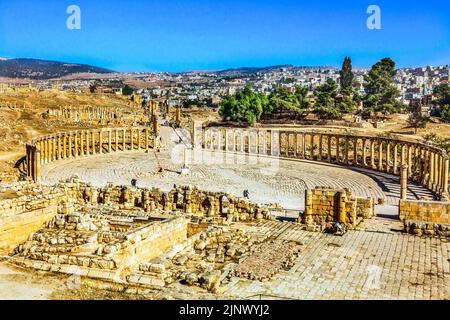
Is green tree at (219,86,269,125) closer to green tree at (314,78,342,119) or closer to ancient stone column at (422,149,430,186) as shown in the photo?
green tree at (314,78,342,119)

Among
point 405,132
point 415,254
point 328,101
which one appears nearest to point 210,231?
point 415,254

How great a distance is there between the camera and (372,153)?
1877 inches

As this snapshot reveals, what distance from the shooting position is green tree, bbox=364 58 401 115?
84438 mm

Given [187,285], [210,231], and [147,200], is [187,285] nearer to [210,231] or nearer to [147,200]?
[210,231]

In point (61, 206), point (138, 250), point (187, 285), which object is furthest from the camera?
point (61, 206)

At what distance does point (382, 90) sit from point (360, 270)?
77.7 metres

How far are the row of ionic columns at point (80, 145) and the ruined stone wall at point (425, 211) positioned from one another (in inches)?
1050

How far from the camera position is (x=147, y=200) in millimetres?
24938

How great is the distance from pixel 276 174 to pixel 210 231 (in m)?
24.7

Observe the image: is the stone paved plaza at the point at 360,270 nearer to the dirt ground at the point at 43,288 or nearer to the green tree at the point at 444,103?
the dirt ground at the point at 43,288

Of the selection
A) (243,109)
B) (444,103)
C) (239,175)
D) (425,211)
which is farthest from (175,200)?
(444,103)

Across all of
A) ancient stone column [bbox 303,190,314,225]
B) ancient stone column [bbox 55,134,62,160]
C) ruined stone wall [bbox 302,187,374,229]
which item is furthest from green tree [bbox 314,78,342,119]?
ancient stone column [bbox 303,190,314,225]

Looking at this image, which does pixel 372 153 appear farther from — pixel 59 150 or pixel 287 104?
pixel 287 104
